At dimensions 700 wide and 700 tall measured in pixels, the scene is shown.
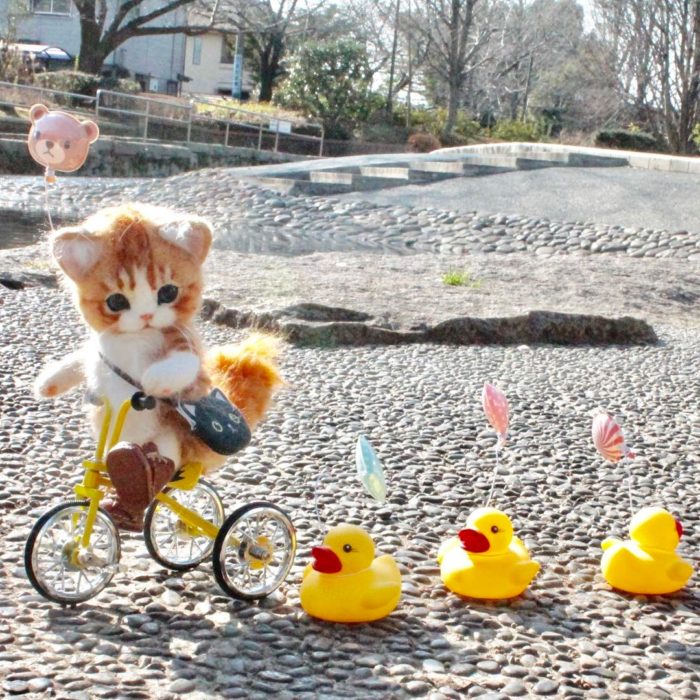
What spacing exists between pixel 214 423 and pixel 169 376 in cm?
18

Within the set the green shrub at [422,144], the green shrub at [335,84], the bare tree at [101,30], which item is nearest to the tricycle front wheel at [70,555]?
the green shrub at [422,144]

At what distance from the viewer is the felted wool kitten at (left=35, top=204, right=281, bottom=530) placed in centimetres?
290

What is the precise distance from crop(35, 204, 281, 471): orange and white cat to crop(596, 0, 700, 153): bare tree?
960 inches

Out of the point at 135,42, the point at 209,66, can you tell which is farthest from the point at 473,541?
the point at 209,66

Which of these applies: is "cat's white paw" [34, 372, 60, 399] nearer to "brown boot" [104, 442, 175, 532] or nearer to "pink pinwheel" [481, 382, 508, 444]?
"brown boot" [104, 442, 175, 532]

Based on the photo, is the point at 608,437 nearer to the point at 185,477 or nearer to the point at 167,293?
the point at 185,477

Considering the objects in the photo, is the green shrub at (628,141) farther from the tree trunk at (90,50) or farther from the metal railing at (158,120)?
the tree trunk at (90,50)

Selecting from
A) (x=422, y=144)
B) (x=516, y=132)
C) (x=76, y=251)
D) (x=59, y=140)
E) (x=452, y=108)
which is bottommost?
(x=76, y=251)

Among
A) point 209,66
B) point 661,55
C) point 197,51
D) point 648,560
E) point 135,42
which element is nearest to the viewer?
point 648,560

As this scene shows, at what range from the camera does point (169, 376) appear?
280 centimetres

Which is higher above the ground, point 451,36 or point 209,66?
point 209,66

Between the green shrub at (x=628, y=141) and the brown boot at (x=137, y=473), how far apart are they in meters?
26.0

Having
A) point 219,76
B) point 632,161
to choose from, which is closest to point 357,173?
point 632,161

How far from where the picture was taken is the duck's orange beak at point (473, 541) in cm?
319
